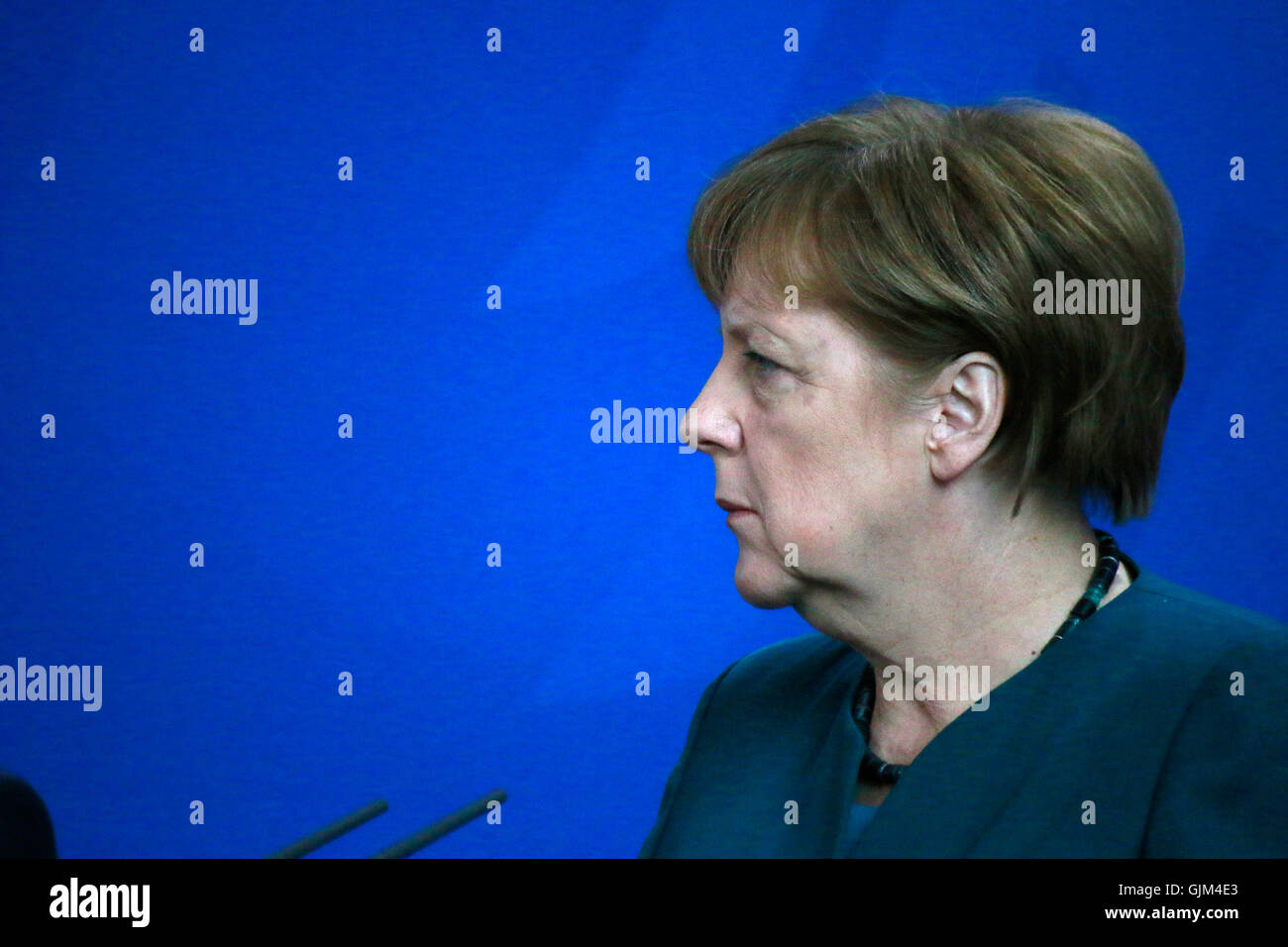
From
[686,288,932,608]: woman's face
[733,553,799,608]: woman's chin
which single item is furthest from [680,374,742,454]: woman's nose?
[733,553,799,608]: woman's chin

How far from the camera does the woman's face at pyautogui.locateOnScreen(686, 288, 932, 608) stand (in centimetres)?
101

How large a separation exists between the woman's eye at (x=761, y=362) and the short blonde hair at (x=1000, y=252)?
5 cm

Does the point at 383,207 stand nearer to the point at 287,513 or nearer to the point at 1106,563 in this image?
the point at 287,513

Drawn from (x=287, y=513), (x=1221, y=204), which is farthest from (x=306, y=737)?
(x=1221, y=204)

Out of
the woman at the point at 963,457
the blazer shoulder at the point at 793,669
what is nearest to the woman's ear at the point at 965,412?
the woman at the point at 963,457

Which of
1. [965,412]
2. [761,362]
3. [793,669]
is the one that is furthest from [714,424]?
[793,669]

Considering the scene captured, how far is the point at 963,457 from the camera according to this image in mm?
1006

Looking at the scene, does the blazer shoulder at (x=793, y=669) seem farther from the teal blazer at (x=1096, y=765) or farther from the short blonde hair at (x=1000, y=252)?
the short blonde hair at (x=1000, y=252)

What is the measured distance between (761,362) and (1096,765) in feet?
1.36

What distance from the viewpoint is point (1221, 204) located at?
2082 millimetres

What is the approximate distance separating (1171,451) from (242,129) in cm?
181

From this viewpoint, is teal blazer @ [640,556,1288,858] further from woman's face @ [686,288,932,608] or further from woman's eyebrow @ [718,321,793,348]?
woman's eyebrow @ [718,321,793,348]

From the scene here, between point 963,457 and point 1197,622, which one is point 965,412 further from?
point 1197,622

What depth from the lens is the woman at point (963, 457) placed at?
0.95 m
